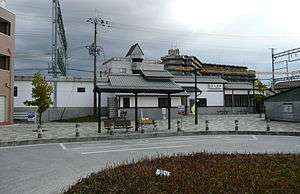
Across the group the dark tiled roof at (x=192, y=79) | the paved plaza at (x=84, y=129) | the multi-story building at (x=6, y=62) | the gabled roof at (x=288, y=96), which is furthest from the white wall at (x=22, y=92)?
the gabled roof at (x=288, y=96)

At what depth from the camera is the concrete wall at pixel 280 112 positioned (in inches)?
1272

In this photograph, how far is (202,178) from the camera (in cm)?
705

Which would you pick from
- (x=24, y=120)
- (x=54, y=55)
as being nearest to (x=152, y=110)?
(x=24, y=120)

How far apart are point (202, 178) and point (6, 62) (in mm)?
30223

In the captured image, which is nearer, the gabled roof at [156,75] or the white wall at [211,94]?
the gabled roof at [156,75]

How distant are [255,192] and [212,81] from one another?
49234 mm

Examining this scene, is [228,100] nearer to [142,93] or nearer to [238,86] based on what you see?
[238,86]

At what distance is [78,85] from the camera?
143 ft

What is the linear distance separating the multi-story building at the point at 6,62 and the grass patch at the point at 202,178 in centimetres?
2680

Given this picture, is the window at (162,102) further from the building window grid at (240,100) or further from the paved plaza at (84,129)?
the building window grid at (240,100)

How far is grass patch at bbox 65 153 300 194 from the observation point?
641 centimetres

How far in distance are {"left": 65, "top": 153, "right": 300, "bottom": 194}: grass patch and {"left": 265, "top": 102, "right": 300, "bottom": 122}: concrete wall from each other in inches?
980

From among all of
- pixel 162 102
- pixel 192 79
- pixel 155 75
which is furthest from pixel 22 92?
pixel 192 79

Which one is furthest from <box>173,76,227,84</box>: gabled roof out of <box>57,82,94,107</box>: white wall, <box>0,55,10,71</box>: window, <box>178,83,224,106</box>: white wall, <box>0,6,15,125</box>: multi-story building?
<box>0,55,10,71</box>: window
